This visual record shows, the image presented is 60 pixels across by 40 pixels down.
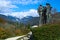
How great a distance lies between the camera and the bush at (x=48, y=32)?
1772cm

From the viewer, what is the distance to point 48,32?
17.9 metres

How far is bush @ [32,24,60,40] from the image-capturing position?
17.7 meters

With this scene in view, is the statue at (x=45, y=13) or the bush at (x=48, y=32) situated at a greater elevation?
the statue at (x=45, y=13)

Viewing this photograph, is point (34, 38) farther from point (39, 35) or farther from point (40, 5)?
point (40, 5)

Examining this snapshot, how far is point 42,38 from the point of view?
18.0m

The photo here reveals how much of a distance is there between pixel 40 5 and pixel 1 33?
9626mm

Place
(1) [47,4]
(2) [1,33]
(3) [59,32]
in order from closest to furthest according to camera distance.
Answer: (3) [59,32] < (1) [47,4] < (2) [1,33]

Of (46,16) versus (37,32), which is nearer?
(37,32)

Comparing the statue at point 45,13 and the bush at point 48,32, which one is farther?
the statue at point 45,13

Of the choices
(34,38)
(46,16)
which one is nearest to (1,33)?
(46,16)

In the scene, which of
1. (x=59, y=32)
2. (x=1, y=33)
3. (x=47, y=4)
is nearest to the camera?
(x=59, y=32)

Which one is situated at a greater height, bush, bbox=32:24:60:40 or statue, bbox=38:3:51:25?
statue, bbox=38:3:51:25

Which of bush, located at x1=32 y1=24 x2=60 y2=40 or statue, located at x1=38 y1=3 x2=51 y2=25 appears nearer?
bush, located at x1=32 y1=24 x2=60 y2=40

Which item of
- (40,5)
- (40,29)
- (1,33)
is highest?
(40,5)
